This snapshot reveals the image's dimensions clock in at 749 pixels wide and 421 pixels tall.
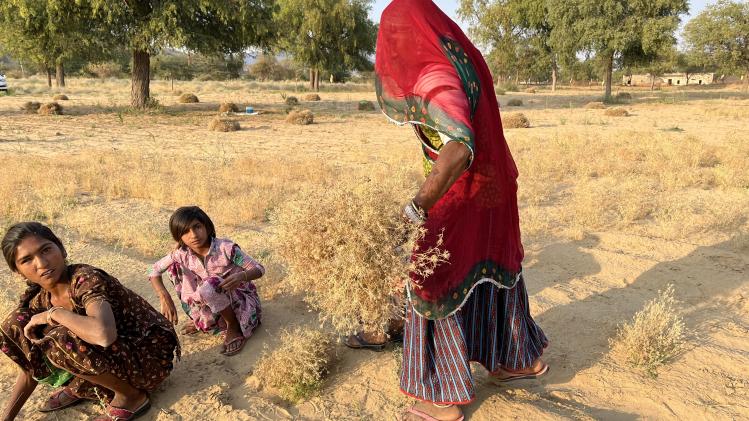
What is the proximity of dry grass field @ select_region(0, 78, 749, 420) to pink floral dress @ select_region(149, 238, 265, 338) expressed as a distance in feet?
0.68

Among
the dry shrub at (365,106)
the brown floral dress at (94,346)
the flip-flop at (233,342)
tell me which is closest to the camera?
the brown floral dress at (94,346)

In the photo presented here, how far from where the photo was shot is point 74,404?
263 centimetres

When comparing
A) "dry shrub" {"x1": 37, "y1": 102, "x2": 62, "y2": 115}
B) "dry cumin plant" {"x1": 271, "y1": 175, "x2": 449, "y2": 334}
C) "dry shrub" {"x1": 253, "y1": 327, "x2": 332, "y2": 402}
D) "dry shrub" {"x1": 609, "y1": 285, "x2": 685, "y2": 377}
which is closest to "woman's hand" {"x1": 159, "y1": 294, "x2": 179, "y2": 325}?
"dry shrub" {"x1": 253, "y1": 327, "x2": 332, "y2": 402}

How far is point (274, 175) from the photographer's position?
24.8 feet

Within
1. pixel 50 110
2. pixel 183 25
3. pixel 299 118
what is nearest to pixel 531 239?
pixel 299 118

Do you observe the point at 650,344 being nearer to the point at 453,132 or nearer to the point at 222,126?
the point at 453,132

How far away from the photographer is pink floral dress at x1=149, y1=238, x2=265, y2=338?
304 centimetres

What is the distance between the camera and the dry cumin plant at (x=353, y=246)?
74.9 inches

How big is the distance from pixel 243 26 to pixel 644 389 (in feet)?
51.8

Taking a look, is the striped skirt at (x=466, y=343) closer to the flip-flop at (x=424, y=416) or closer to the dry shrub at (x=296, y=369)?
the flip-flop at (x=424, y=416)

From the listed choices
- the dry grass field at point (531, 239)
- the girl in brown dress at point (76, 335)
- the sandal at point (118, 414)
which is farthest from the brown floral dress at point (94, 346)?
the dry grass field at point (531, 239)

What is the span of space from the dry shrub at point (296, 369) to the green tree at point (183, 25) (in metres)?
14.1

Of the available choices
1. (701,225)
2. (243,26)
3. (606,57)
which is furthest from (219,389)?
(606,57)

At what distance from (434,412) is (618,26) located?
25.5 m
